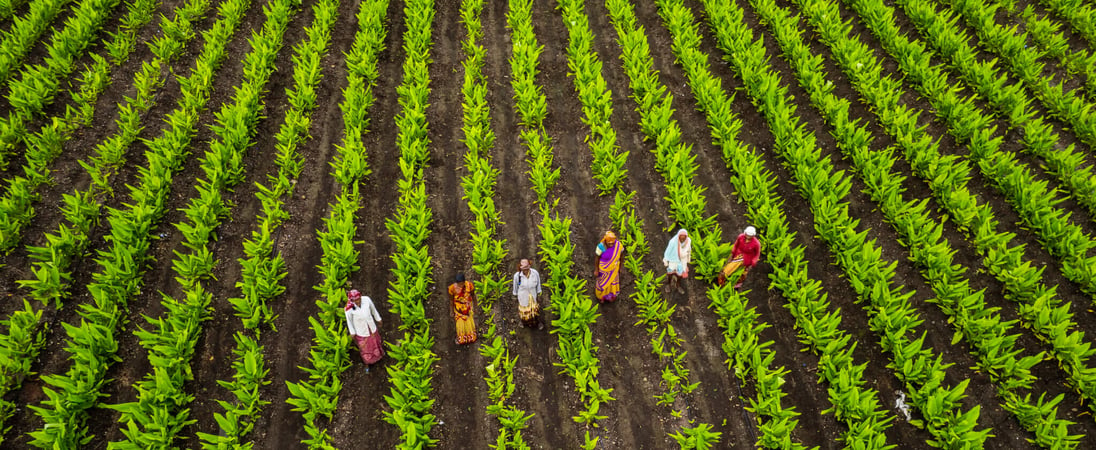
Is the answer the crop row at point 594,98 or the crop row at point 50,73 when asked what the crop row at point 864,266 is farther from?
the crop row at point 50,73

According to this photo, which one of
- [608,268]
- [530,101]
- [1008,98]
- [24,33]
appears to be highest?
[24,33]

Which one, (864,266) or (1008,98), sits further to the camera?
(1008,98)

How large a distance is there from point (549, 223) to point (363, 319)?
2756mm

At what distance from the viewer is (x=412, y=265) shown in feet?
24.0

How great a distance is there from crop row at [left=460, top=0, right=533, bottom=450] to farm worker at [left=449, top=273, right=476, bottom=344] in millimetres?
235

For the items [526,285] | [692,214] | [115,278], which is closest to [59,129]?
[115,278]

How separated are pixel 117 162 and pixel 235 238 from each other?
2.32m

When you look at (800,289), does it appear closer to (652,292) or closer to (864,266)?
(864,266)

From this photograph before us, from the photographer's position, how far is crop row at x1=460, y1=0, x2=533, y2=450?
620 cm

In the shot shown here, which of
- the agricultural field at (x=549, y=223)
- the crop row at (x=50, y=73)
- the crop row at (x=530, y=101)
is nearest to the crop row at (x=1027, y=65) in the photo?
the agricultural field at (x=549, y=223)

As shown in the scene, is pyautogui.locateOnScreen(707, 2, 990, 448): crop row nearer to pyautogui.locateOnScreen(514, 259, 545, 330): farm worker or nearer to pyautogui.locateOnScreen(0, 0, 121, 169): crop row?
pyautogui.locateOnScreen(514, 259, 545, 330): farm worker

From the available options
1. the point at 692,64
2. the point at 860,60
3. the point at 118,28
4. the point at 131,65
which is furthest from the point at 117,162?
the point at 860,60

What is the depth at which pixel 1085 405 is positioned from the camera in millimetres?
6293

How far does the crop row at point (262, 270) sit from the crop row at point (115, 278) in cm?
122
